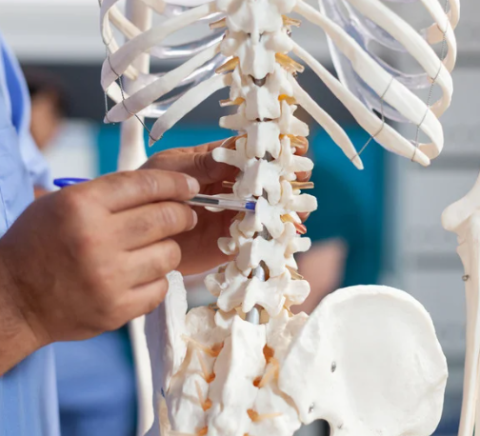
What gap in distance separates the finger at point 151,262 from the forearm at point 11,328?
101mm

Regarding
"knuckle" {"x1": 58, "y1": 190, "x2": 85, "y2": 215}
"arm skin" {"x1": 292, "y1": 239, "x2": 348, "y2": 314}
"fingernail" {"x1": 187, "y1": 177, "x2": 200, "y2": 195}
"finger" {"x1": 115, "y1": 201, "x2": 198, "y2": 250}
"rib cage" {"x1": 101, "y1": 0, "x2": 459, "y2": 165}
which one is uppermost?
"rib cage" {"x1": 101, "y1": 0, "x2": 459, "y2": 165}

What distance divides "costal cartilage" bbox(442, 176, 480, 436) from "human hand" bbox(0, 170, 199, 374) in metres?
0.27

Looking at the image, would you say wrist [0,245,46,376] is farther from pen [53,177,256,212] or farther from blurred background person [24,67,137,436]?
blurred background person [24,67,137,436]

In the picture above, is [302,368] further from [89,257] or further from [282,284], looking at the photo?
[89,257]

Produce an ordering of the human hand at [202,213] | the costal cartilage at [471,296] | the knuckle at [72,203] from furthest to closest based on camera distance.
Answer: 1. the human hand at [202,213]
2. the costal cartilage at [471,296]
3. the knuckle at [72,203]

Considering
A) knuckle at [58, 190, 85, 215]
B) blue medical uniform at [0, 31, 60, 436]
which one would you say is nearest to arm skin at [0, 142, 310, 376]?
Answer: knuckle at [58, 190, 85, 215]

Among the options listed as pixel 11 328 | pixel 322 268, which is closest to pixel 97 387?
pixel 322 268

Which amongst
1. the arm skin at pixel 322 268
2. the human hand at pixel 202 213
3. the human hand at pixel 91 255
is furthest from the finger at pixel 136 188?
the arm skin at pixel 322 268

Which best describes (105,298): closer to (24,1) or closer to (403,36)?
(403,36)

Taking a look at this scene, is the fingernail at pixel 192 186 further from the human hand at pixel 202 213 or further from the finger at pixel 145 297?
the human hand at pixel 202 213

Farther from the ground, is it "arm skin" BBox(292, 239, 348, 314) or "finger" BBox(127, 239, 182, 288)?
"finger" BBox(127, 239, 182, 288)

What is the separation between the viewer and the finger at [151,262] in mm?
475

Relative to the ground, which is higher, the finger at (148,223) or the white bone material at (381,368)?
the finger at (148,223)

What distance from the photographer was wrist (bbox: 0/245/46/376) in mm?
495
